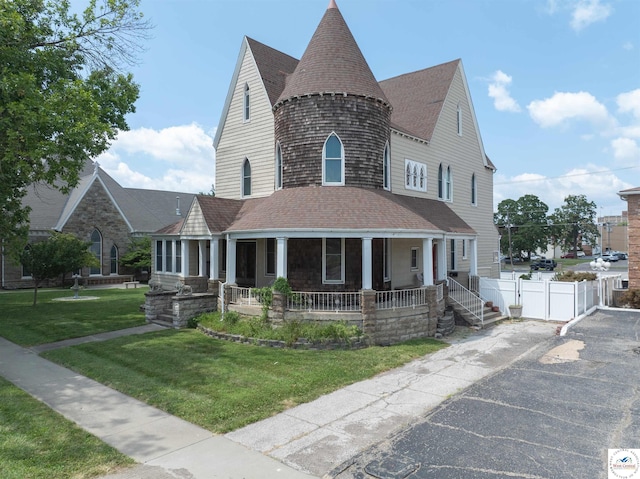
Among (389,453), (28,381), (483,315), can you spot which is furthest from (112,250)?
(389,453)

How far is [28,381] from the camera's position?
960 cm

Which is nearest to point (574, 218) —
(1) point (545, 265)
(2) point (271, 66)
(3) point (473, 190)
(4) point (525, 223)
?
(4) point (525, 223)

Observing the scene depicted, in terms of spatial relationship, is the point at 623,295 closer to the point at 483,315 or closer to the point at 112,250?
the point at 483,315

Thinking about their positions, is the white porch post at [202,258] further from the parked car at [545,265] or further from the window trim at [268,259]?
the parked car at [545,265]

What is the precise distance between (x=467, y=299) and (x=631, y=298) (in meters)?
8.70

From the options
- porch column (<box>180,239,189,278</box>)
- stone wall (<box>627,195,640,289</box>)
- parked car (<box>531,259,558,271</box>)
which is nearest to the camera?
porch column (<box>180,239,189,278</box>)

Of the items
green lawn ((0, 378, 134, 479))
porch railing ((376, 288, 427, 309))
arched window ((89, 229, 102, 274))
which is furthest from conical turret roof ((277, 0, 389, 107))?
arched window ((89, 229, 102, 274))

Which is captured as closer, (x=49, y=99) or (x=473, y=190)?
(x=49, y=99)

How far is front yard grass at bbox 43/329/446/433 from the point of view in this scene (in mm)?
8008

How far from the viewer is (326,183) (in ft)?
52.9

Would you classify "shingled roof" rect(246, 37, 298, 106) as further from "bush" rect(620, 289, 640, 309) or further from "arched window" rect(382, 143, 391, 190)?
"bush" rect(620, 289, 640, 309)

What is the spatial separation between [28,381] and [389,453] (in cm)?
849

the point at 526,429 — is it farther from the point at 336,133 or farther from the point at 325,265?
the point at 336,133

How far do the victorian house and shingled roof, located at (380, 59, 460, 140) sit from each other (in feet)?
0.29
